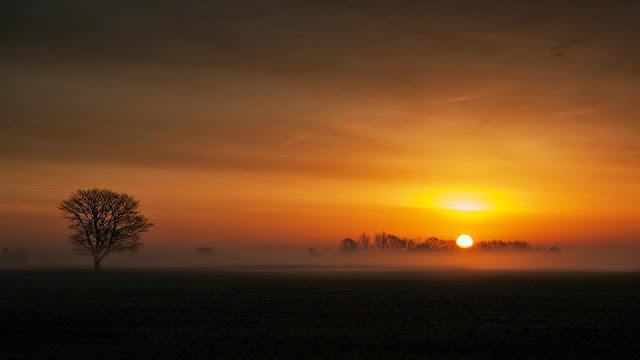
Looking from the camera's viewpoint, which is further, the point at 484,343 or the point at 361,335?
the point at 361,335

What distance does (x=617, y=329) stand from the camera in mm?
24469

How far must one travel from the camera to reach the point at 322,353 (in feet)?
64.6

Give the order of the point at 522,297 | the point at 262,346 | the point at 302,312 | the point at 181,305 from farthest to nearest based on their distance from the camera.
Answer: the point at 522,297, the point at 181,305, the point at 302,312, the point at 262,346

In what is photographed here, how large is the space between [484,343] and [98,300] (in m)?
26.3

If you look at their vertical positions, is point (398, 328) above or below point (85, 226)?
below

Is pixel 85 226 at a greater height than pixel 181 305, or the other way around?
pixel 85 226

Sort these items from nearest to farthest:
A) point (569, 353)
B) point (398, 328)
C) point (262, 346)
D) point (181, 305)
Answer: point (569, 353)
point (262, 346)
point (398, 328)
point (181, 305)

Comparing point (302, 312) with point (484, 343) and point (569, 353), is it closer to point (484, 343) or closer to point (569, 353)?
point (484, 343)

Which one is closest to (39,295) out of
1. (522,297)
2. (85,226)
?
(522,297)

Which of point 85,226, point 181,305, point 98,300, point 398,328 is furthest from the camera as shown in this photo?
point 85,226

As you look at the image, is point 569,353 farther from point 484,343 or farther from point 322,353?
point 322,353

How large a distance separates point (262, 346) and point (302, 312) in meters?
10.7

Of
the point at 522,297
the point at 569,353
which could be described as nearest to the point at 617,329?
the point at 569,353

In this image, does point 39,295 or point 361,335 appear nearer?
point 361,335
